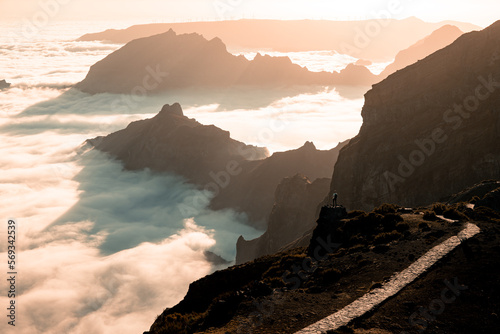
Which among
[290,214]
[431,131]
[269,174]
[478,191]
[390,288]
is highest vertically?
[431,131]

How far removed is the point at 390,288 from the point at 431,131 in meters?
56.5

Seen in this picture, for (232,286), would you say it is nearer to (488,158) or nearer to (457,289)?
(457,289)

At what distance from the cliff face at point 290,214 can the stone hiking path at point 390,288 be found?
255 ft

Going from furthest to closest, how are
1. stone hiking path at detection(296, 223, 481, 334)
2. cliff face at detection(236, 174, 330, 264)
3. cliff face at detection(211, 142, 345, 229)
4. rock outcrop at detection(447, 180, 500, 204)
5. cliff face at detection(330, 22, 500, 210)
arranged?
cliff face at detection(211, 142, 345, 229) → cliff face at detection(236, 174, 330, 264) → cliff face at detection(330, 22, 500, 210) → rock outcrop at detection(447, 180, 500, 204) → stone hiking path at detection(296, 223, 481, 334)

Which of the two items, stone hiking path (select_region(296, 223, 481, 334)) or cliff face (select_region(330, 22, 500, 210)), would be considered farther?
cliff face (select_region(330, 22, 500, 210))

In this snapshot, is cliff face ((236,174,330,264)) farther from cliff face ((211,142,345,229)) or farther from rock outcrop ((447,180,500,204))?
rock outcrop ((447,180,500,204))

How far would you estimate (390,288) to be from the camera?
105ft

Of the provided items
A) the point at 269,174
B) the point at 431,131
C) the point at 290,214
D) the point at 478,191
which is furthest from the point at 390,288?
the point at 269,174

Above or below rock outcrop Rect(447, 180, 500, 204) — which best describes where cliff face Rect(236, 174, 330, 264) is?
below

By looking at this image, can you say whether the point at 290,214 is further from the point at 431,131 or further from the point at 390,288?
the point at 390,288

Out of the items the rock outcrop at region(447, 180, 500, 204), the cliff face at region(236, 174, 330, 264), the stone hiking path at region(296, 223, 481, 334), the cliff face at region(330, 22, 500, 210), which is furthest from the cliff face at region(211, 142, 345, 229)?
the stone hiking path at region(296, 223, 481, 334)

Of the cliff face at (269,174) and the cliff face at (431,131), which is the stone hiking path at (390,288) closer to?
the cliff face at (431,131)

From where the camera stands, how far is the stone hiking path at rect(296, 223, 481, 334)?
2838cm

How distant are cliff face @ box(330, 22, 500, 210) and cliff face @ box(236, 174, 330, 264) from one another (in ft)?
95.3
